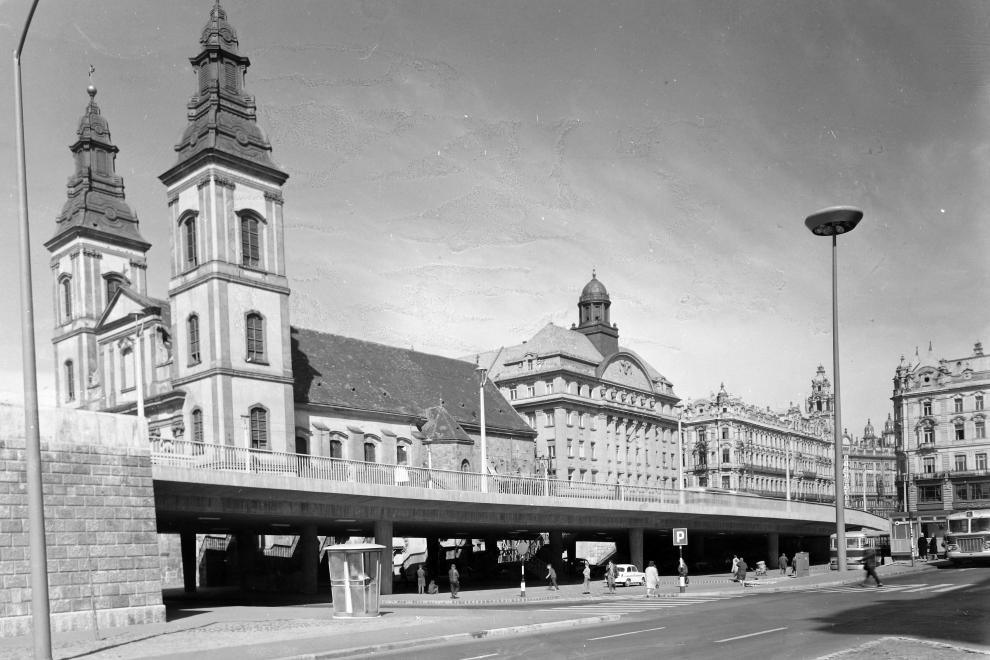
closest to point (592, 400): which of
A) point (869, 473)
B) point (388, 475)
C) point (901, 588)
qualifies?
point (388, 475)

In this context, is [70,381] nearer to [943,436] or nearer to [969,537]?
[969,537]

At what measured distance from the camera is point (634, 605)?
3334 centimetres

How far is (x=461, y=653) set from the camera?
18.7 m

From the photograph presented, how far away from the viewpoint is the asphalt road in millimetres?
17516

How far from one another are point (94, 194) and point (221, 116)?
808 inches

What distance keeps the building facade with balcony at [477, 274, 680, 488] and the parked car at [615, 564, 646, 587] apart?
122ft

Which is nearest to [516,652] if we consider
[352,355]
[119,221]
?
[352,355]

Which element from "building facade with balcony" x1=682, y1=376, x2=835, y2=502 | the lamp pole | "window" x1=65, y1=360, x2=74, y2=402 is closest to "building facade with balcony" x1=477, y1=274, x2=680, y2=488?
"building facade with balcony" x1=682, y1=376, x2=835, y2=502

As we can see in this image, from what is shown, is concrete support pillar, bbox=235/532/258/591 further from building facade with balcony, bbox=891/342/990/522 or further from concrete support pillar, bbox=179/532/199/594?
building facade with balcony, bbox=891/342/990/522

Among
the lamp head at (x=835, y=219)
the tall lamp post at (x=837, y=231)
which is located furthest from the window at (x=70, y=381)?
the lamp head at (x=835, y=219)

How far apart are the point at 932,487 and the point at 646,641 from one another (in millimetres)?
101952

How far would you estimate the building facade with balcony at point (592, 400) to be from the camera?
98.1m

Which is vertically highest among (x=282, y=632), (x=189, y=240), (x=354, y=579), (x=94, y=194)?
(x=94, y=194)

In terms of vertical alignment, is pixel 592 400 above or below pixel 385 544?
above
